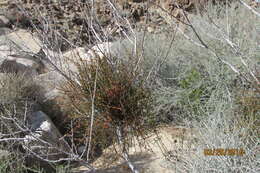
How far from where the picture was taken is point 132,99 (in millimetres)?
2285

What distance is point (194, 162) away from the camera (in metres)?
2.29

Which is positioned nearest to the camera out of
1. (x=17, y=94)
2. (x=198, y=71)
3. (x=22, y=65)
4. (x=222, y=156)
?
(x=222, y=156)

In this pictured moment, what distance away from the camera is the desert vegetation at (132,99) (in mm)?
2230

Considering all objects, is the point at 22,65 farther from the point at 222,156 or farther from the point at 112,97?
the point at 222,156

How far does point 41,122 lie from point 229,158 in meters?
2.59

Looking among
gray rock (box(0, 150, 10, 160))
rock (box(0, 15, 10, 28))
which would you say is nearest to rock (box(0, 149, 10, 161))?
gray rock (box(0, 150, 10, 160))

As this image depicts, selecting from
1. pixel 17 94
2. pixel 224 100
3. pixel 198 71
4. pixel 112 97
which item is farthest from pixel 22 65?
pixel 112 97

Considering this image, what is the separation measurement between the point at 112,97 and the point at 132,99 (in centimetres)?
17

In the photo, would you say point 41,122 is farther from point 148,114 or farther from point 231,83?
point 231,83

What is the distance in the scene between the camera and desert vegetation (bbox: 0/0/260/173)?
87.8 inches

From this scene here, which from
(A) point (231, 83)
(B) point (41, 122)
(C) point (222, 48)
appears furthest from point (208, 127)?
(B) point (41, 122)

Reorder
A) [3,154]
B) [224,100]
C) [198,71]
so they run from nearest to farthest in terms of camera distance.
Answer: [3,154] → [224,100] → [198,71]

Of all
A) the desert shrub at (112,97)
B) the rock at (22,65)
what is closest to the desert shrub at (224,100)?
the desert shrub at (112,97)

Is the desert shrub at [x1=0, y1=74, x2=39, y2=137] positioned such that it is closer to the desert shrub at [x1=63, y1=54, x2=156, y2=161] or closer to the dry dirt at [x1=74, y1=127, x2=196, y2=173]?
the dry dirt at [x1=74, y1=127, x2=196, y2=173]
